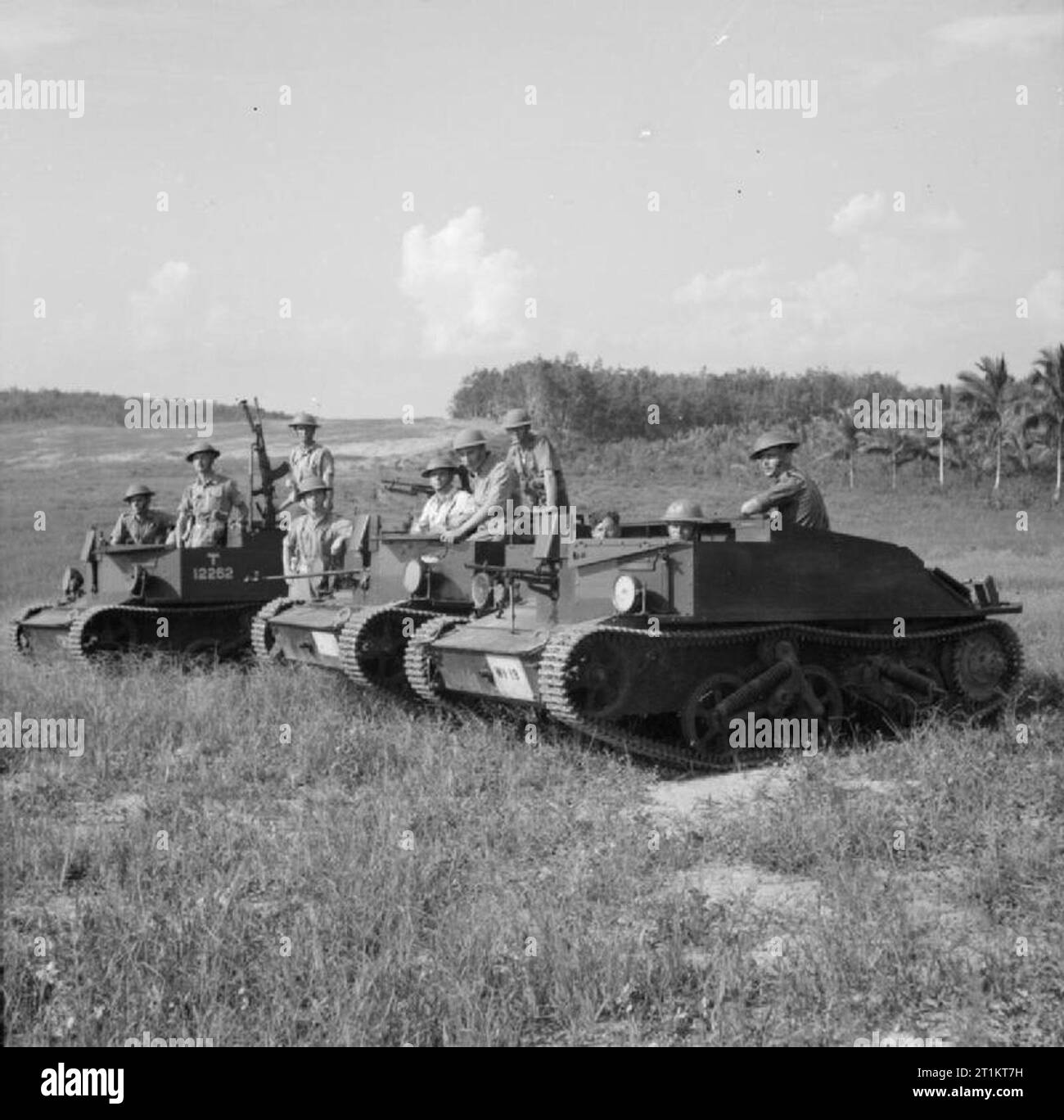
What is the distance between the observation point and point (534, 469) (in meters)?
11.5

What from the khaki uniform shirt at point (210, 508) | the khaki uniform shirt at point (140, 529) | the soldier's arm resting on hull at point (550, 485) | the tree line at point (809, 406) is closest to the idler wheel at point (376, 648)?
the soldier's arm resting on hull at point (550, 485)

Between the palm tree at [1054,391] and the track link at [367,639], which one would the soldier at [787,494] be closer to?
the track link at [367,639]

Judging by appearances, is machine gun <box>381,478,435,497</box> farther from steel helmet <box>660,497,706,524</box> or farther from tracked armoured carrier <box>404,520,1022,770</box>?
steel helmet <box>660,497,706,524</box>

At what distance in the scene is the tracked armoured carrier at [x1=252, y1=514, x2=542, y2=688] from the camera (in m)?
10.7

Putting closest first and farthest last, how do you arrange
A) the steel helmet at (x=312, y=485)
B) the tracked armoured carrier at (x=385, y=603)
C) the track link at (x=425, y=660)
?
the track link at (x=425, y=660) → the tracked armoured carrier at (x=385, y=603) → the steel helmet at (x=312, y=485)

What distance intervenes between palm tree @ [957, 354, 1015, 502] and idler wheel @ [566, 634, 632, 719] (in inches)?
1949

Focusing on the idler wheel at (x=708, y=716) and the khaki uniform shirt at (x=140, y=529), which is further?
the khaki uniform shirt at (x=140, y=529)

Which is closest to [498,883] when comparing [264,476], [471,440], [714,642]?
[714,642]

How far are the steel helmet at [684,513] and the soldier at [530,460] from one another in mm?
1617

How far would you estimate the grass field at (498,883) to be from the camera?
467 centimetres

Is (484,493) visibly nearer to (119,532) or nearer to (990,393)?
(119,532)

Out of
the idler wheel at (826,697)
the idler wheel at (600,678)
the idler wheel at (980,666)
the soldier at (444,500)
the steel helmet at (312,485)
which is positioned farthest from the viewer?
the steel helmet at (312,485)

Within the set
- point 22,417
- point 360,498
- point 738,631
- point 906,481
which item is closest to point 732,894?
point 738,631
